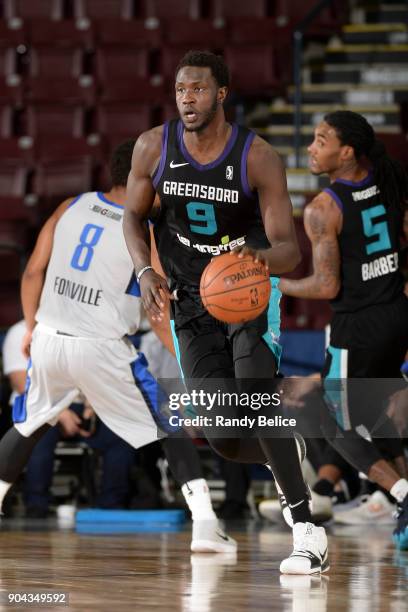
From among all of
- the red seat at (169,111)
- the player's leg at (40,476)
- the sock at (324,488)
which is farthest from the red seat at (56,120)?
the sock at (324,488)

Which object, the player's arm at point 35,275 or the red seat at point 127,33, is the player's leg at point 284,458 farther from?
the red seat at point 127,33

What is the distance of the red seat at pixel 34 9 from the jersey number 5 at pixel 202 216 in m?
8.83

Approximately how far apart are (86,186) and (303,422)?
13.6ft

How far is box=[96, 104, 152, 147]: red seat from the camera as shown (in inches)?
432

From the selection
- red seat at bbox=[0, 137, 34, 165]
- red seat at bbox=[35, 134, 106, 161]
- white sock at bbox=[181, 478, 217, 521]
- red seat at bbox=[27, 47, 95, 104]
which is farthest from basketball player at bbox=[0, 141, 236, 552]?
red seat at bbox=[27, 47, 95, 104]

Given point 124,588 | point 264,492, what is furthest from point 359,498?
point 124,588

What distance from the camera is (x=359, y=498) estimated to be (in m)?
6.55

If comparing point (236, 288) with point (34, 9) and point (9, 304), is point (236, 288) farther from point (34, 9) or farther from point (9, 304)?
point (34, 9)

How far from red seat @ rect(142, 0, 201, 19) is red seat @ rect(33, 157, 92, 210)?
2.71 m

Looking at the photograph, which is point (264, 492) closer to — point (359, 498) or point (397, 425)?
point (359, 498)

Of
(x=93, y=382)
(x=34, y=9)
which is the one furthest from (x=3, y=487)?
(x=34, y=9)

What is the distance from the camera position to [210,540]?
4.39 meters

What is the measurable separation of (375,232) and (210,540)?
166 centimetres

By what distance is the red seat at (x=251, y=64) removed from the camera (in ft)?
37.0
